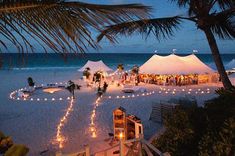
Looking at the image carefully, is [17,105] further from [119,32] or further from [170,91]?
[119,32]

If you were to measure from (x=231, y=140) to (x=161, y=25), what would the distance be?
6.51 feet

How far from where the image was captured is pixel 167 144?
16.7 ft

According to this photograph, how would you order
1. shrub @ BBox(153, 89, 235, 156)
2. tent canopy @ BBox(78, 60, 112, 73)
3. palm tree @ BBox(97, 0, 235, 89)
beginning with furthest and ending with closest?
1. tent canopy @ BBox(78, 60, 112, 73)
2. palm tree @ BBox(97, 0, 235, 89)
3. shrub @ BBox(153, 89, 235, 156)

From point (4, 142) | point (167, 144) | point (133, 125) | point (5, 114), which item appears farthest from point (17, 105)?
point (4, 142)

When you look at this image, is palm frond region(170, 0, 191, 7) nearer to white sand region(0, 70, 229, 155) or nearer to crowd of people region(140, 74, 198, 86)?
white sand region(0, 70, 229, 155)

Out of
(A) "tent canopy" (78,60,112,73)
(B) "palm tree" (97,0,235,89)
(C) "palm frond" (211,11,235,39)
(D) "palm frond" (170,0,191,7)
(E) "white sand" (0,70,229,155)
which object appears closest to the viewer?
(B) "palm tree" (97,0,235,89)

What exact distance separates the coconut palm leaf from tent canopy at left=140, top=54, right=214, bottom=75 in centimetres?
1796

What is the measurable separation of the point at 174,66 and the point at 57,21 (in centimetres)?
1880

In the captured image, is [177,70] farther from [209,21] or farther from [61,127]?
[209,21]

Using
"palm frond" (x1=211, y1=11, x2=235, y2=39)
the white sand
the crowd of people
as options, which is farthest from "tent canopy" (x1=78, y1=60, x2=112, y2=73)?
"palm frond" (x1=211, y1=11, x2=235, y2=39)

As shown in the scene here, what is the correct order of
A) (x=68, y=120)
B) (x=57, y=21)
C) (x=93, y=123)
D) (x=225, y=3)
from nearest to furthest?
(x=57, y=21) < (x=225, y=3) < (x=93, y=123) < (x=68, y=120)

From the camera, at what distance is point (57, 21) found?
4.66ft

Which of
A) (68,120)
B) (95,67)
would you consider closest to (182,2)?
(68,120)

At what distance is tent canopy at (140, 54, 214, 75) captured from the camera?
1919 cm
